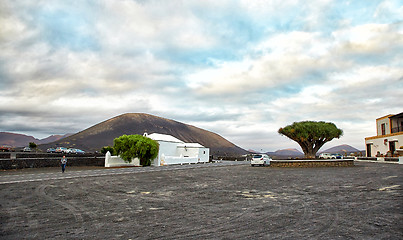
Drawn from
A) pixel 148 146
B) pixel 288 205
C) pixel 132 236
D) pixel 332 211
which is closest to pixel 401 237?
pixel 332 211

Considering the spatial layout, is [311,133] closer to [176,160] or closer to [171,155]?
[176,160]

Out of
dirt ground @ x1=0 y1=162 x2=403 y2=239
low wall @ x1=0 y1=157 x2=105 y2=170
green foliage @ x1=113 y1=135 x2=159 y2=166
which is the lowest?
dirt ground @ x1=0 y1=162 x2=403 y2=239

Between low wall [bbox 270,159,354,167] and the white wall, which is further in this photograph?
the white wall

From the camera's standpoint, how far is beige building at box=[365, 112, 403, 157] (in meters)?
39.3

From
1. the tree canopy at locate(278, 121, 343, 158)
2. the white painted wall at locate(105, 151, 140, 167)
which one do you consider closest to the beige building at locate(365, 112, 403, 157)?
the tree canopy at locate(278, 121, 343, 158)

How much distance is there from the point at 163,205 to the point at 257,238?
438cm

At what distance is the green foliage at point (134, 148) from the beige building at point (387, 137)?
34810mm

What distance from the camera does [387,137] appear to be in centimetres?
4134

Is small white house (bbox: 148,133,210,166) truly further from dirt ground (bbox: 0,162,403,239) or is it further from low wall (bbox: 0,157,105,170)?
dirt ground (bbox: 0,162,403,239)

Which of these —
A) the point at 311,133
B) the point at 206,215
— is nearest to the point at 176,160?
the point at 311,133

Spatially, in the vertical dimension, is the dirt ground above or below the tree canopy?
below

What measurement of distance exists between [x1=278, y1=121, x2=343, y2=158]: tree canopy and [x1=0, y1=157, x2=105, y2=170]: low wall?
1024 inches

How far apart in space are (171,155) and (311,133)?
22107 millimetres

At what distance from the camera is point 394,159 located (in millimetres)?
33188
